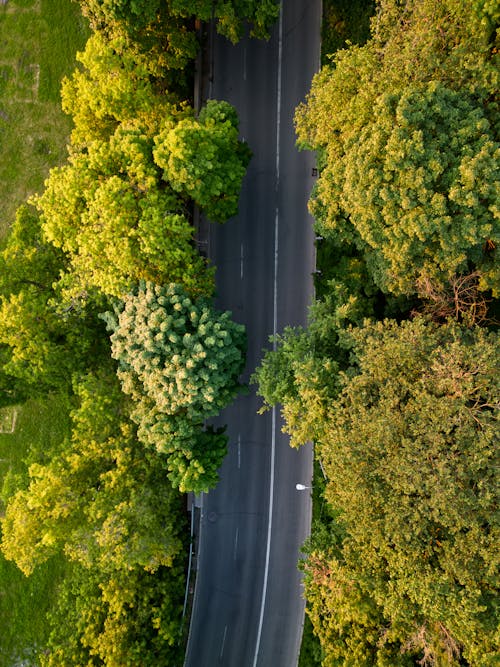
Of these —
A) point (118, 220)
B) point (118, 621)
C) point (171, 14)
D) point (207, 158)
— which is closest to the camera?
point (118, 220)

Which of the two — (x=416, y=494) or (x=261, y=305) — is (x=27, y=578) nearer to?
(x=261, y=305)

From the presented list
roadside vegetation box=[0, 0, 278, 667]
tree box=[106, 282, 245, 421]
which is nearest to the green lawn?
roadside vegetation box=[0, 0, 278, 667]

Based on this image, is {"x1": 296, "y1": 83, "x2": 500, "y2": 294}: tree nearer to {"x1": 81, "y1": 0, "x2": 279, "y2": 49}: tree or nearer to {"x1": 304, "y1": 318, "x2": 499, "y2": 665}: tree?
{"x1": 304, "y1": 318, "x2": 499, "y2": 665}: tree

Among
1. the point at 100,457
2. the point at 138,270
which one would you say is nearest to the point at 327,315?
the point at 138,270

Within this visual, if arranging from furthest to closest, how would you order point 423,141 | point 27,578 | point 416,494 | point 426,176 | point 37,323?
point 27,578
point 37,323
point 416,494
point 423,141
point 426,176

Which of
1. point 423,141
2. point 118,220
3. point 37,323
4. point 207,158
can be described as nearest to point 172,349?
point 118,220

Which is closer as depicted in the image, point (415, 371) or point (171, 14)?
point (415, 371)
